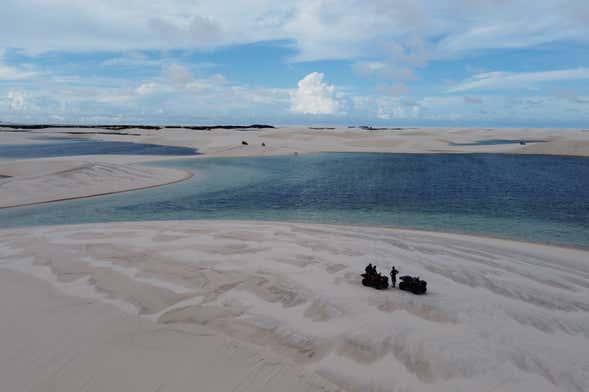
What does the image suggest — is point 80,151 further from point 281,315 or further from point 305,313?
point 305,313

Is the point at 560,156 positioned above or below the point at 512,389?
above

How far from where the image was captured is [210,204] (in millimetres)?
30500

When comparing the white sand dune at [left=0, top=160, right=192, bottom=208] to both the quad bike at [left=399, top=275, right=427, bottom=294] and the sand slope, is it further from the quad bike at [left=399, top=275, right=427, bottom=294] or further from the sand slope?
the quad bike at [left=399, top=275, right=427, bottom=294]

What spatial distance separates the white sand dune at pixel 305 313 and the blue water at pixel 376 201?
24.3 ft

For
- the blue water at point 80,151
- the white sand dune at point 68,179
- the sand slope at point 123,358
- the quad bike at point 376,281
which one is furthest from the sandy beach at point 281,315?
the blue water at point 80,151

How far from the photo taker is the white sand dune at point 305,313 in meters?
8.50

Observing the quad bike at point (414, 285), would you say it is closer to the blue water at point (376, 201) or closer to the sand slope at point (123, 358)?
the sand slope at point (123, 358)

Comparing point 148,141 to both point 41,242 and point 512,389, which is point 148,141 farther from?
point 512,389

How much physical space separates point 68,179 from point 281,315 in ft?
110

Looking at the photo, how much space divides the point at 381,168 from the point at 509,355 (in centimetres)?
4493

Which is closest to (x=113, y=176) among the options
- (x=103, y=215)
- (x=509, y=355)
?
(x=103, y=215)

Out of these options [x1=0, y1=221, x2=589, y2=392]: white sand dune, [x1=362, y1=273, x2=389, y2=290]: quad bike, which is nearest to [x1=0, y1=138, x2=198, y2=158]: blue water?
[x1=0, y1=221, x2=589, y2=392]: white sand dune

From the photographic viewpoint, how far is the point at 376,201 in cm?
3127

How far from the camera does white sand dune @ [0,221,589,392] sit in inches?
335
